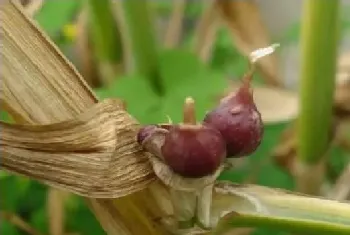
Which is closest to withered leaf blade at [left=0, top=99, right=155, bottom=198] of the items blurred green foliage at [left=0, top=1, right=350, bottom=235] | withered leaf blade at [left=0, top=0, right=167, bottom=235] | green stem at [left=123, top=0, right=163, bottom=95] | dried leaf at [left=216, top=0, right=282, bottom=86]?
withered leaf blade at [left=0, top=0, right=167, bottom=235]

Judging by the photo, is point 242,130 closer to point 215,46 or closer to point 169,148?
point 169,148

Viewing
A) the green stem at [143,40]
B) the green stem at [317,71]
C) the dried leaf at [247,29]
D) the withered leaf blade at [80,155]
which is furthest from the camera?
the dried leaf at [247,29]

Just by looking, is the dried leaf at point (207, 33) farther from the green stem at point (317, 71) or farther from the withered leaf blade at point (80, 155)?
the withered leaf blade at point (80, 155)

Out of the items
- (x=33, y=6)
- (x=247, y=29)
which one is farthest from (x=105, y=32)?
(x=33, y=6)

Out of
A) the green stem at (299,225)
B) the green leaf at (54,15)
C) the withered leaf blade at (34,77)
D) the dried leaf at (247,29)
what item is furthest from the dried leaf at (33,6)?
Answer: the dried leaf at (247,29)

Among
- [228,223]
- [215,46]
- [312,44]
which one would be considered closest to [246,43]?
[215,46]

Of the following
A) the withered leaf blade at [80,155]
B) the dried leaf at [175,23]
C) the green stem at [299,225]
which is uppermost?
the dried leaf at [175,23]
